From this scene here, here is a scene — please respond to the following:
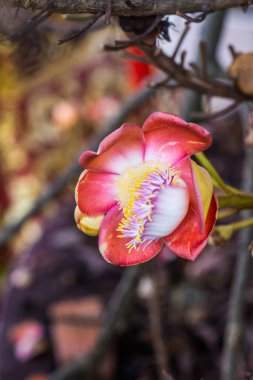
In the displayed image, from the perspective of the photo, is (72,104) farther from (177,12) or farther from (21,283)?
(177,12)

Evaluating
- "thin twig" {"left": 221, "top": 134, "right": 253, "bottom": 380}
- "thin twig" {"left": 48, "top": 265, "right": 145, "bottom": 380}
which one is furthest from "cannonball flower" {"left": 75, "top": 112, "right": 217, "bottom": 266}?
"thin twig" {"left": 48, "top": 265, "right": 145, "bottom": 380}

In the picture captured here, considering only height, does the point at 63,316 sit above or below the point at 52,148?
above

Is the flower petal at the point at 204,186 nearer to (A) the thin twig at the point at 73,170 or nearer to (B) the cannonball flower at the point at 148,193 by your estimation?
(B) the cannonball flower at the point at 148,193

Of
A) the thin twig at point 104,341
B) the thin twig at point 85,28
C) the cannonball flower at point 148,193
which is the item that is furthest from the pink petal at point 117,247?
the thin twig at point 104,341

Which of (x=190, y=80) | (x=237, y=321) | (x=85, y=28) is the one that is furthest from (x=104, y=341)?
(x=85, y=28)

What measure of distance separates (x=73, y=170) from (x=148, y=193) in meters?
0.65

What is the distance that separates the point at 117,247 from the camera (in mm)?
399

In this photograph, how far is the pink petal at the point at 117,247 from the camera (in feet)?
1.27

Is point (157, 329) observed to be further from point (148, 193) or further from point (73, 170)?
point (148, 193)

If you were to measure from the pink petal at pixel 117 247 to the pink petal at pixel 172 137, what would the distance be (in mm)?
47

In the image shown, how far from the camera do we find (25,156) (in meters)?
2.33

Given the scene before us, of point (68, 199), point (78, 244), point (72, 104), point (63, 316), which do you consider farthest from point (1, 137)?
point (63, 316)

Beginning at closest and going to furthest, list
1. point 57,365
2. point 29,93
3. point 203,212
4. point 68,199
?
1. point 203,212
2. point 57,365
3. point 68,199
4. point 29,93

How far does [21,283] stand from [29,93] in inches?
47.3
